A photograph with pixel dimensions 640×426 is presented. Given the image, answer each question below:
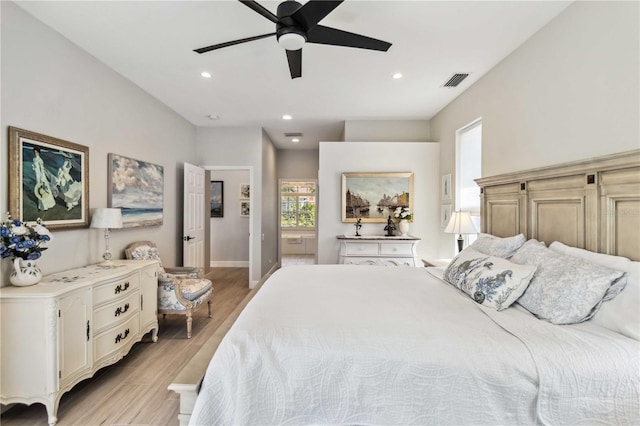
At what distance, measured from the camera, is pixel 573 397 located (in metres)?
1.15

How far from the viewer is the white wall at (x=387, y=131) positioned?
4.79 metres

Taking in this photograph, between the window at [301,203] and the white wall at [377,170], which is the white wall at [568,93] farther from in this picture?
the window at [301,203]

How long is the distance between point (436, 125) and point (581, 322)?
12.1 ft

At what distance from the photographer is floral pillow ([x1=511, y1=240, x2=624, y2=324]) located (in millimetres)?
1382

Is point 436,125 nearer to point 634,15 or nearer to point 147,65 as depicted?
point 634,15

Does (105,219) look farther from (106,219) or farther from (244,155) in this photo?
(244,155)

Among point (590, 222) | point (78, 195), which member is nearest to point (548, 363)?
point (590, 222)

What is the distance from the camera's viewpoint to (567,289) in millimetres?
1446

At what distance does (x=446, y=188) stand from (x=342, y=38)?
2.97 metres

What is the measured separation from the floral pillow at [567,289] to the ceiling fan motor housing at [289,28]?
2028 millimetres

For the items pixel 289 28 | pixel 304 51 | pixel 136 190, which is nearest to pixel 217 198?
pixel 136 190

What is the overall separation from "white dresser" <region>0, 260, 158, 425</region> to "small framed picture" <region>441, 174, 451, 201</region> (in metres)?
3.97

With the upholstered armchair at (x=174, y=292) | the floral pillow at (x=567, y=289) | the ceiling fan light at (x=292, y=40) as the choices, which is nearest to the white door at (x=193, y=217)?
the upholstered armchair at (x=174, y=292)

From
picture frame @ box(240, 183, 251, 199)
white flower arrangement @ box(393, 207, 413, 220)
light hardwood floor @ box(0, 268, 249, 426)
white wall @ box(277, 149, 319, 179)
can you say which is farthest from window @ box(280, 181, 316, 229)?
light hardwood floor @ box(0, 268, 249, 426)
